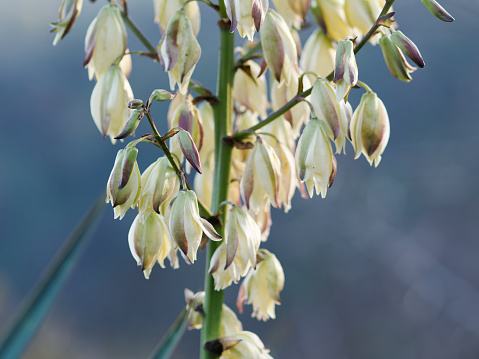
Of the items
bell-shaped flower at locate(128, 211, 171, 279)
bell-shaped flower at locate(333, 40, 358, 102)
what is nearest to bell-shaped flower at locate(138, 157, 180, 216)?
bell-shaped flower at locate(128, 211, 171, 279)

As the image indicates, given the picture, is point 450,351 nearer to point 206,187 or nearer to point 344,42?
point 206,187

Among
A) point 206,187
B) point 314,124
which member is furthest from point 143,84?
point 314,124

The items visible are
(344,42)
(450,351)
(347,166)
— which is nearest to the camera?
(344,42)

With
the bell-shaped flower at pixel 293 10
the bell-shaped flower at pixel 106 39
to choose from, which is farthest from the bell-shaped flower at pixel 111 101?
the bell-shaped flower at pixel 293 10

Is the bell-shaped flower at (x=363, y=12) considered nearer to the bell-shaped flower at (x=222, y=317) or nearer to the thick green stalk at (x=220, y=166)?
the thick green stalk at (x=220, y=166)

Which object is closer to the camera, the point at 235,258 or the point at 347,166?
the point at 235,258
